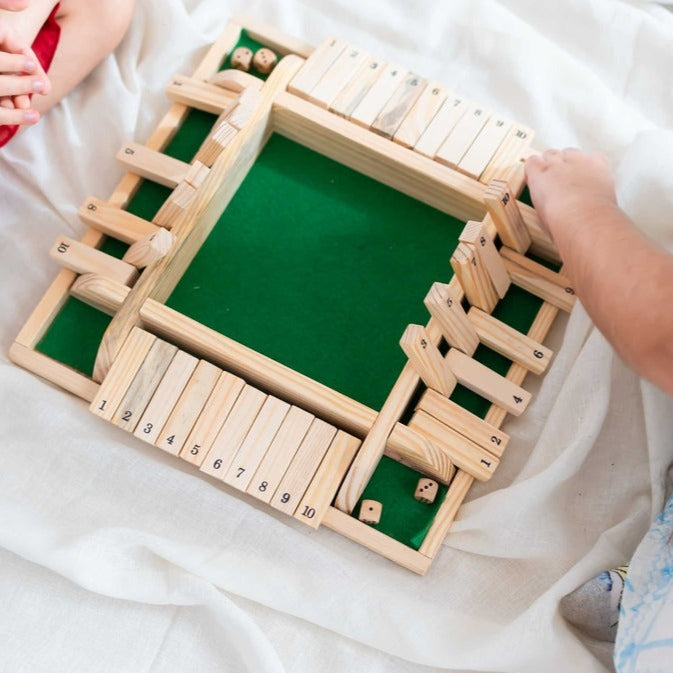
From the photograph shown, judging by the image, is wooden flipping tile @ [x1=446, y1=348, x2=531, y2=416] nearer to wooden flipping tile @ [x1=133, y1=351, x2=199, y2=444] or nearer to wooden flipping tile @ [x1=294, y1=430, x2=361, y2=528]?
wooden flipping tile @ [x1=294, y1=430, x2=361, y2=528]

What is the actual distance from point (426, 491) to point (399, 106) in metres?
0.44

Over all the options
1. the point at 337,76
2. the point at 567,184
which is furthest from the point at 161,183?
the point at 567,184

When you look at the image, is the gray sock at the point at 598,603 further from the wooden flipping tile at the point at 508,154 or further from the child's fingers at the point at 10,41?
the child's fingers at the point at 10,41

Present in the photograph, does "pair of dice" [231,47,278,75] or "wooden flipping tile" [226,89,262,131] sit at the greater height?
"pair of dice" [231,47,278,75]

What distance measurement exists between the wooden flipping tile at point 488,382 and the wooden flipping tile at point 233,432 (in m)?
0.20

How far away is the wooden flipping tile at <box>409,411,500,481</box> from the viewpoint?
952 mm

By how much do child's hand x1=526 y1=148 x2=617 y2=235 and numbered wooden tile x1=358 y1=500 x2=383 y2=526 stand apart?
0.34m

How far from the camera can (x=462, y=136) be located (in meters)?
1.07

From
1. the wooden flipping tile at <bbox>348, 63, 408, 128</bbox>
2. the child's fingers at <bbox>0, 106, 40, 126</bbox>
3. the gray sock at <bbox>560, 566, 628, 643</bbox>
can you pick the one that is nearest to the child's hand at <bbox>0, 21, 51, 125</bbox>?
the child's fingers at <bbox>0, 106, 40, 126</bbox>

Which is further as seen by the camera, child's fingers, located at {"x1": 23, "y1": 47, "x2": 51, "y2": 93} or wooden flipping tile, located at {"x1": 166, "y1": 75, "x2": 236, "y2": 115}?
wooden flipping tile, located at {"x1": 166, "y1": 75, "x2": 236, "y2": 115}

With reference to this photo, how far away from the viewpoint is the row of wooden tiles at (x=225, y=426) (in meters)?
0.94

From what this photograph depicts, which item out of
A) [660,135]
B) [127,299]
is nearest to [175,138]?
[127,299]

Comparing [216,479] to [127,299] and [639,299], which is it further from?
[639,299]

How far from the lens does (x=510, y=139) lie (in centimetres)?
108
